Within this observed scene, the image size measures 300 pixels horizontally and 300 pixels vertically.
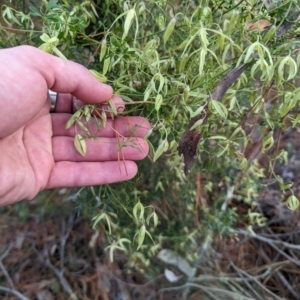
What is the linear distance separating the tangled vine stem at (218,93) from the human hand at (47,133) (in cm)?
10

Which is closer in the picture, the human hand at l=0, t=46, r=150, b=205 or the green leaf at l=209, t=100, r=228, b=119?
the green leaf at l=209, t=100, r=228, b=119

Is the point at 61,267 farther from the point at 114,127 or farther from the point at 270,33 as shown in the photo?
the point at 270,33

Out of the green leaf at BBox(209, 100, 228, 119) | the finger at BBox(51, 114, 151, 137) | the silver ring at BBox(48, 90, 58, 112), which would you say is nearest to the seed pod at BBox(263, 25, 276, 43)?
the green leaf at BBox(209, 100, 228, 119)

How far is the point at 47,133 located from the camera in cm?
100

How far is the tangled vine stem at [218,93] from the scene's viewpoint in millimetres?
693

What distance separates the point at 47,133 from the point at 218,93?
1.50 feet

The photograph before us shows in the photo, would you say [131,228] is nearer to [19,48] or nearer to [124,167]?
[124,167]

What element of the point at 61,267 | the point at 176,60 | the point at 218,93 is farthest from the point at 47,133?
the point at 61,267

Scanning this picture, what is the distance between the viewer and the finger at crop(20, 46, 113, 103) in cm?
77

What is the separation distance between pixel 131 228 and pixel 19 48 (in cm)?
70

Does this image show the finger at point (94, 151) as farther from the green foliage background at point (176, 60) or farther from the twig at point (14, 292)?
the twig at point (14, 292)

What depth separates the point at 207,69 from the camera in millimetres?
771

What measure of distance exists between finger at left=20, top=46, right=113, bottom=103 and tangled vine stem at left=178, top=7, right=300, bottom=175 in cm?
16

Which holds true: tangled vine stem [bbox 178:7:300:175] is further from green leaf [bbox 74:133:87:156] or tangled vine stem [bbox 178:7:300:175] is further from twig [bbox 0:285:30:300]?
twig [bbox 0:285:30:300]
